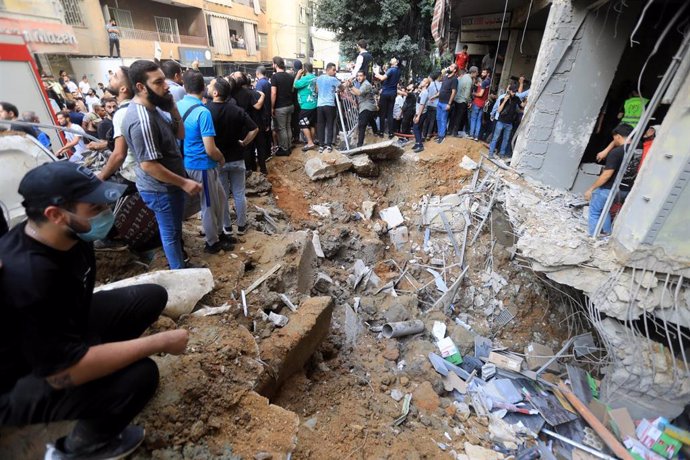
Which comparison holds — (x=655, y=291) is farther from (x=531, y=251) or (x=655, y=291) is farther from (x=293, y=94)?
(x=293, y=94)

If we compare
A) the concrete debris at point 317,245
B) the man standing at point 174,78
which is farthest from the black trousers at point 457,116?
the man standing at point 174,78

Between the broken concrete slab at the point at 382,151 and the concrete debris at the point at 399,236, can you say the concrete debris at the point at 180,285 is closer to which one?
the concrete debris at the point at 399,236

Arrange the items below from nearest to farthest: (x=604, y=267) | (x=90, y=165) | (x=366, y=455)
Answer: (x=366, y=455), (x=90, y=165), (x=604, y=267)

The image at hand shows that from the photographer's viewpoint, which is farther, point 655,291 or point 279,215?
point 279,215

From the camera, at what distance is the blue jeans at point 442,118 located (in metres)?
8.31

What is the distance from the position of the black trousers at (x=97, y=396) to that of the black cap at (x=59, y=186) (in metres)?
0.77

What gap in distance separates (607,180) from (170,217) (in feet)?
18.6

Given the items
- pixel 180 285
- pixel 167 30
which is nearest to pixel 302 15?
pixel 167 30

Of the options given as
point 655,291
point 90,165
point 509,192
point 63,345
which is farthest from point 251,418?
point 509,192

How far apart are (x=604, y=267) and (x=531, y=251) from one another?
844 millimetres

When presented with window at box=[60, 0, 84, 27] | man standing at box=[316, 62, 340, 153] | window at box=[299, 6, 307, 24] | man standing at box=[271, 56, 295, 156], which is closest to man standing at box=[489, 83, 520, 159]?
man standing at box=[316, 62, 340, 153]

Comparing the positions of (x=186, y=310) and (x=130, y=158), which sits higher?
(x=130, y=158)

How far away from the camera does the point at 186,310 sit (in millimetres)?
3133

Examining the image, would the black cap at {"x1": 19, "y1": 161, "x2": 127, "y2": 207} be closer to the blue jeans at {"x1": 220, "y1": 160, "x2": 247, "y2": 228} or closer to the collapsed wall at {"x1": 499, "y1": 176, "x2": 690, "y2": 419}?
the blue jeans at {"x1": 220, "y1": 160, "x2": 247, "y2": 228}
